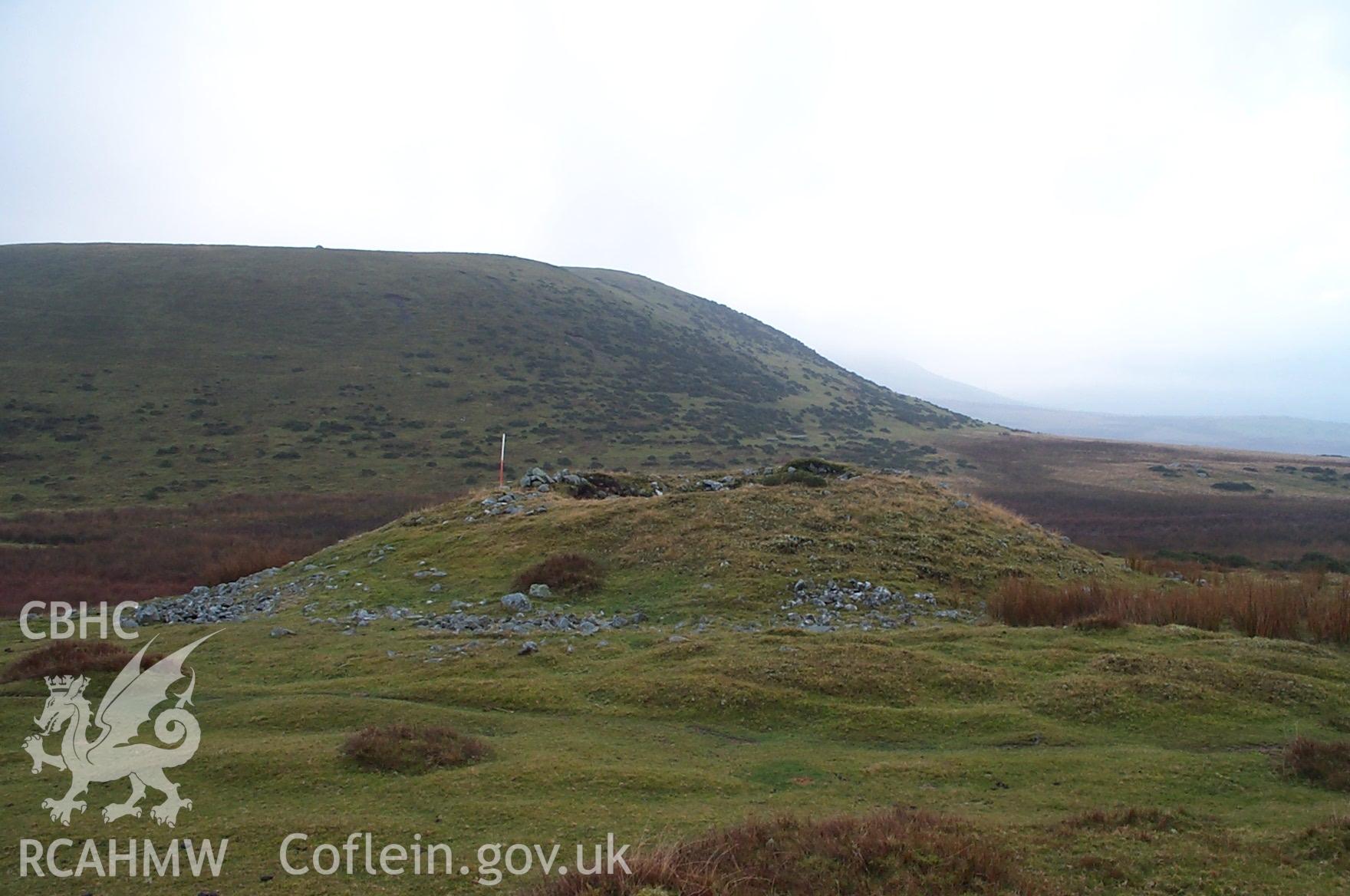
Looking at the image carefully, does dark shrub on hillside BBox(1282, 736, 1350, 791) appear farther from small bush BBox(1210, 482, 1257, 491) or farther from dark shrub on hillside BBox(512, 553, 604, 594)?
small bush BBox(1210, 482, 1257, 491)

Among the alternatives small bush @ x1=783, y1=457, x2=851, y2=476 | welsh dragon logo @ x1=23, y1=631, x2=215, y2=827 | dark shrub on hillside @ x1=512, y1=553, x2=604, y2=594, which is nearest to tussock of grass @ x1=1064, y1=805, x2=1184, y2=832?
welsh dragon logo @ x1=23, y1=631, x2=215, y2=827

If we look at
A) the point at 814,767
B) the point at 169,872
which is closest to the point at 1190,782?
the point at 814,767

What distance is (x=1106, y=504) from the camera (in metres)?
52.6

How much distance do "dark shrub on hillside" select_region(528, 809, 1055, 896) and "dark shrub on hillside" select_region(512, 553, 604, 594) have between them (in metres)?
13.6

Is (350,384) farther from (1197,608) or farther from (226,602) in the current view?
(1197,608)

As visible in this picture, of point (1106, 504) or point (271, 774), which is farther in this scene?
point (1106, 504)

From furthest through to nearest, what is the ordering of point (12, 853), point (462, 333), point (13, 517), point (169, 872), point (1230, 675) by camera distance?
point (462, 333), point (13, 517), point (1230, 675), point (12, 853), point (169, 872)

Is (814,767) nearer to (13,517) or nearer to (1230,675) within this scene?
(1230,675)

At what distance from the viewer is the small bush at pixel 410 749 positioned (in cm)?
920

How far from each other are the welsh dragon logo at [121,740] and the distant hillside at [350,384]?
42.1 m

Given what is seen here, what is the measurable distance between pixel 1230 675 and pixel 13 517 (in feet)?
173

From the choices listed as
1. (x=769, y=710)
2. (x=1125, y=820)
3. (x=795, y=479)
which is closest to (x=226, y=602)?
(x=769, y=710)

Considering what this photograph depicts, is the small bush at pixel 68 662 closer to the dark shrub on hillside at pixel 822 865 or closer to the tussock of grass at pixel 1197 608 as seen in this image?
the dark shrub on hillside at pixel 822 865

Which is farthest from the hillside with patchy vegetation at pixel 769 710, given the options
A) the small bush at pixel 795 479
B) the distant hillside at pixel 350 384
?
the distant hillside at pixel 350 384
